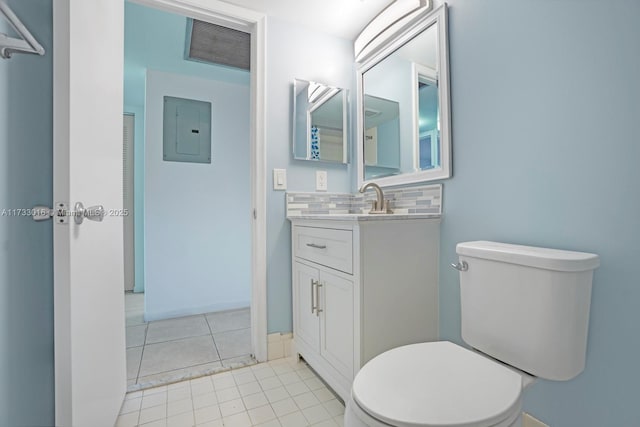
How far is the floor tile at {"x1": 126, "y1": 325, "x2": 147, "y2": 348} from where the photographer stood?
1.99 m

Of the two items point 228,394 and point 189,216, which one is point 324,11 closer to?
point 189,216

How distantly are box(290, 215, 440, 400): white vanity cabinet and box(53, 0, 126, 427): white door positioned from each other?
836mm

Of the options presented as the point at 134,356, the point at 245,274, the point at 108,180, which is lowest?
the point at 134,356

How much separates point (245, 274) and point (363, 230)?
1.83 metres

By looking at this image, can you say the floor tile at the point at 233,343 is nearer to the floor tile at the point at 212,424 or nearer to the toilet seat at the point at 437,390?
the floor tile at the point at 212,424

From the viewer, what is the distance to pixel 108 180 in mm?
1070

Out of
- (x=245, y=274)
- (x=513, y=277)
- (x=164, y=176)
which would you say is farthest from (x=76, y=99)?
(x=245, y=274)

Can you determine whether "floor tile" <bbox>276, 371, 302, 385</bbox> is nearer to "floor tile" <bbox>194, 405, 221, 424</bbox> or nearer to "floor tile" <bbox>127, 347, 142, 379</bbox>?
"floor tile" <bbox>194, 405, 221, 424</bbox>

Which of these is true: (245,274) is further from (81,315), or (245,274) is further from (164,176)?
(81,315)

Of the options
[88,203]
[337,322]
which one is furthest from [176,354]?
[88,203]

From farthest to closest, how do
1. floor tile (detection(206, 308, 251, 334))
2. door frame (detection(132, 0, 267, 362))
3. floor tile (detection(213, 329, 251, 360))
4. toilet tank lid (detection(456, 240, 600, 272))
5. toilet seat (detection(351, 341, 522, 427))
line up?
floor tile (detection(206, 308, 251, 334)) → floor tile (detection(213, 329, 251, 360)) → door frame (detection(132, 0, 267, 362)) → toilet tank lid (detection(456, 240, 600, 272)) → toilet seat (detection(351, 341, 522, 427))

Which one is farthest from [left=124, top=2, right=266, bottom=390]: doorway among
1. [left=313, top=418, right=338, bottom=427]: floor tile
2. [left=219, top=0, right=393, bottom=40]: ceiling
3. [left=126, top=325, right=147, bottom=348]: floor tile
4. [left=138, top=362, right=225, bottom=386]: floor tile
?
[left=313, top=418, right=338, bottom=427]: floor tile

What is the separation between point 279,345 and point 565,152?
162cm

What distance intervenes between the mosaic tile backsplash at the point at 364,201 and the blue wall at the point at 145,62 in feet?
4.42
